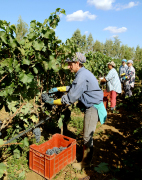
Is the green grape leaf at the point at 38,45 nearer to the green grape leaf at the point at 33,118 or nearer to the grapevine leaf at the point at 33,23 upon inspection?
the grapevine leaf at the point at 33,23

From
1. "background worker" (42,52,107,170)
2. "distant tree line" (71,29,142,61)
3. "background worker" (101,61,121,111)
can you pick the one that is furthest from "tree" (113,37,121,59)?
"background worker" (42,52,107,170)

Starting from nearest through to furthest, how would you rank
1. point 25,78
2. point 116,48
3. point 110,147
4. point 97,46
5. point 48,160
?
point 25,78 → point 48,160 → point 110,147 → point 97,46 → point 116,48

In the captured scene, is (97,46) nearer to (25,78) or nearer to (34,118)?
(34,118)

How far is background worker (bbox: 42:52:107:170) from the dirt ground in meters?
0.22

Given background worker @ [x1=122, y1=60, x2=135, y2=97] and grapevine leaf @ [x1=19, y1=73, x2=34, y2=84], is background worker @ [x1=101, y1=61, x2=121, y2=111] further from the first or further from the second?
grapevine leaf @ [x1=19, y1=73, x2=34, y2=84]

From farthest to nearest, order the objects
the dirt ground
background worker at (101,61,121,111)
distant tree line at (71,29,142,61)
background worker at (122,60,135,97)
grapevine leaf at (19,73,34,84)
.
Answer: distant tree line at (71,29,142,61) → background worker at (122,60,135,97) → background worker at (101,61,121,111) → the dirt ground → grapevine leaf at (19,73,34,84)

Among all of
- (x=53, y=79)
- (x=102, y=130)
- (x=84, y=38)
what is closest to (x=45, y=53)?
(x=53, y=79)

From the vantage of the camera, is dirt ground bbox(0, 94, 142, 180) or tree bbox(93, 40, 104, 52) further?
tree bbox(93, 40, 104, 52)

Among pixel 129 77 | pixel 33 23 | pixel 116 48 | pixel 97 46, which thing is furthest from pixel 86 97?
pixel 116 48

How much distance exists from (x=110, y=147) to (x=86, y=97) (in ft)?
5.27

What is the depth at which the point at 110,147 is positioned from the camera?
3.60 meters

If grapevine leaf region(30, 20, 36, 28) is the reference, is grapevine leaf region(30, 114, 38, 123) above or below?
below

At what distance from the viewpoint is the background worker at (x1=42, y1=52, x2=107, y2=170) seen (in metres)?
2.47

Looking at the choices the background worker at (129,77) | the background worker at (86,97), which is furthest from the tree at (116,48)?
the background worker at (86,97)
